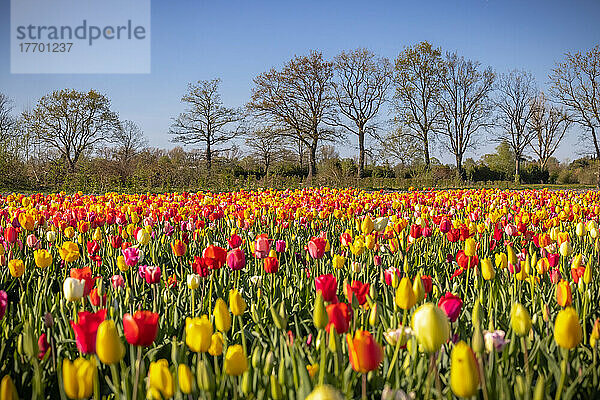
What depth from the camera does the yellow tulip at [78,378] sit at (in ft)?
3.13

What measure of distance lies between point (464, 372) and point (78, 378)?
76 cm

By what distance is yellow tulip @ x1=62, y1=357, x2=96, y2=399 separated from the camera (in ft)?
3.13

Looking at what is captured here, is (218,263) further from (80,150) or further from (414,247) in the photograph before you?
(80,150)

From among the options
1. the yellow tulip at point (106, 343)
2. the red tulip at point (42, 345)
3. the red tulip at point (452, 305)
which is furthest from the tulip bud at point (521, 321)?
the red tulip at point (42, 345)

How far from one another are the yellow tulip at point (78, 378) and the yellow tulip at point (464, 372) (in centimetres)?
73

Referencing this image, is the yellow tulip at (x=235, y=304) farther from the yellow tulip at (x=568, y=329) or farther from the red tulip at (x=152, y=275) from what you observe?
the yellow tulip at (x=568, y=329)

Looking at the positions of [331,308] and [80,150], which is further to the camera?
[80,150]

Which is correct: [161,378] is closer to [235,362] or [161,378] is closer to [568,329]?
[235,362]

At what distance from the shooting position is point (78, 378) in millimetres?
963

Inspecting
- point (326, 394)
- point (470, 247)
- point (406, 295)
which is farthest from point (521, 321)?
point (470, 247)

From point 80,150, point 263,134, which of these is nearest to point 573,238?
point 263,134

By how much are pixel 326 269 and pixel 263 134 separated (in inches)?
902

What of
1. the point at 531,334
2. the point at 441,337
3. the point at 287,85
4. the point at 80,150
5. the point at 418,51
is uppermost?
the point at 418,51

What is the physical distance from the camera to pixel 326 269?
2.78 meters
